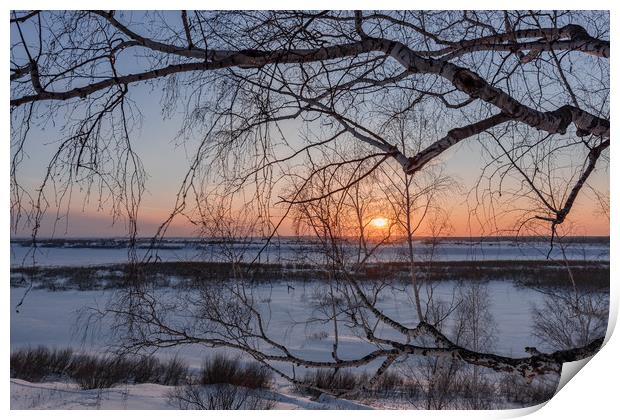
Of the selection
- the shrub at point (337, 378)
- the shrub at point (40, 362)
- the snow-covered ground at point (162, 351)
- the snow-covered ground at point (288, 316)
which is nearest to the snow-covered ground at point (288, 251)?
the snow-covered ground at point (162, 351)

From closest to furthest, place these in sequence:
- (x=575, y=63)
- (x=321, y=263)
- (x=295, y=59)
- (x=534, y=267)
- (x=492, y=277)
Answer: (x=295, y=59)
(x=575, y=63)
(x=321, y=263)
(x=534, y=267)
(x=492, y=277)

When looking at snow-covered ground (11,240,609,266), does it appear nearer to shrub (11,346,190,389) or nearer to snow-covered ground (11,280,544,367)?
snow-covered ground (11,280,544,367)

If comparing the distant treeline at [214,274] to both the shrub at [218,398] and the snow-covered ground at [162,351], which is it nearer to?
the snow-covered ground at [162,351]

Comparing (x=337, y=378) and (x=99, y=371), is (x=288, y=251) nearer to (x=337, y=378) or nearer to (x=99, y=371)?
(x=99, y=371)

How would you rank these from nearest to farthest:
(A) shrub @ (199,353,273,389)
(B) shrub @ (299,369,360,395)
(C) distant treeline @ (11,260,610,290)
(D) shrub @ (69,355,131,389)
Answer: (C) distant treeline @ (11,260,610,290) < (D) shrub @ (69,355,131,389) < (A) shrub @ (199,353,273,389) < (B) shrub @ (299,369,360,395)

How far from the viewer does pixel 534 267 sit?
383cm

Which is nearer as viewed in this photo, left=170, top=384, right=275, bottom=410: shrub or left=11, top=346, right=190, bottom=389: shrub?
left=170, top=384, right=275, bottom=410: shrub

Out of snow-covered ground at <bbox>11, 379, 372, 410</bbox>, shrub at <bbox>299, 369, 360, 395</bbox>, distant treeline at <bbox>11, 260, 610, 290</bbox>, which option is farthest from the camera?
shrub at <bbox>299, 369, 360, 395</bbox>

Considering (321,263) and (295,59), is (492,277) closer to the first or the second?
(321,263)

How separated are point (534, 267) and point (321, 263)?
2150 millimetres

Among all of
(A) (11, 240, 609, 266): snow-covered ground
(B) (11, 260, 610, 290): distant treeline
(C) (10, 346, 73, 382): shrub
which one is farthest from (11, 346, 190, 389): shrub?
(A) (11, 240, 609, 266): snow-covered ground

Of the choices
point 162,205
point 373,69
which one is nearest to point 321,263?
point 162,205
